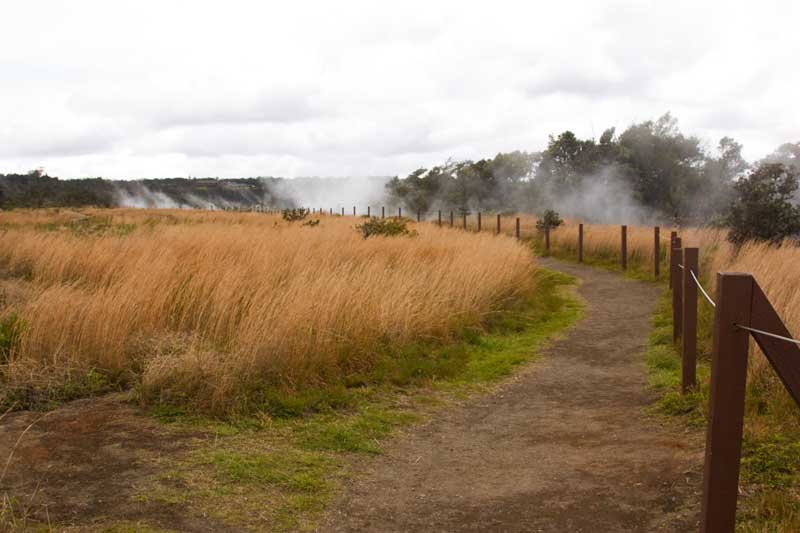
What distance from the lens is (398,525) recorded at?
3963 mm

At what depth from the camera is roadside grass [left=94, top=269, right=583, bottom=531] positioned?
4.11 m

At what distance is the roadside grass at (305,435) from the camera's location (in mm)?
4105

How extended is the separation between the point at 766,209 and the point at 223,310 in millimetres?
13095

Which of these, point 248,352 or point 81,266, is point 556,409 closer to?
point 248,352

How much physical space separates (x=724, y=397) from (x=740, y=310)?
381 mm

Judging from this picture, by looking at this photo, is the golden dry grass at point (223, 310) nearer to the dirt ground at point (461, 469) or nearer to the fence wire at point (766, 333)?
the dirt ground at point (461, 469)

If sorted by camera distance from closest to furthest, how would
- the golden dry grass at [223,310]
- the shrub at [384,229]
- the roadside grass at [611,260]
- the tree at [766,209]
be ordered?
1. the golden dry grass at [223,310]
2. the tree at [766,209]
3. the roadside grass at [611,260]
4. the shrub at [384,229]

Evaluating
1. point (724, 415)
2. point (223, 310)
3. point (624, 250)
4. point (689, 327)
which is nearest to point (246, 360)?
point (223, 310)

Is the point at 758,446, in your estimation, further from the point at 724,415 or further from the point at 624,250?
the point at 624,250

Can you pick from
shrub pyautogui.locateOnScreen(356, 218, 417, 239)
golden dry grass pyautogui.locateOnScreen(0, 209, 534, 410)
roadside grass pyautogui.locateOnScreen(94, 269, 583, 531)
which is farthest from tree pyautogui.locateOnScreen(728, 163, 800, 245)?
roadside grass pyautogui.locateOnScreen(94, 269, 583, 531)


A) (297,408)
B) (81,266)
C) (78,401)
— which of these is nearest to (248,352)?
(297,408)

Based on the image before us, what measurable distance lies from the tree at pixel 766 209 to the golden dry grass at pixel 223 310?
7.35 m

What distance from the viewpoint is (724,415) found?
3.17m

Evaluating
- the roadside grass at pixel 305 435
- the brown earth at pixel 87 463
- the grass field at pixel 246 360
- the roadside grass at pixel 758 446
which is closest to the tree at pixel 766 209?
the grass field at pixel 246 360
